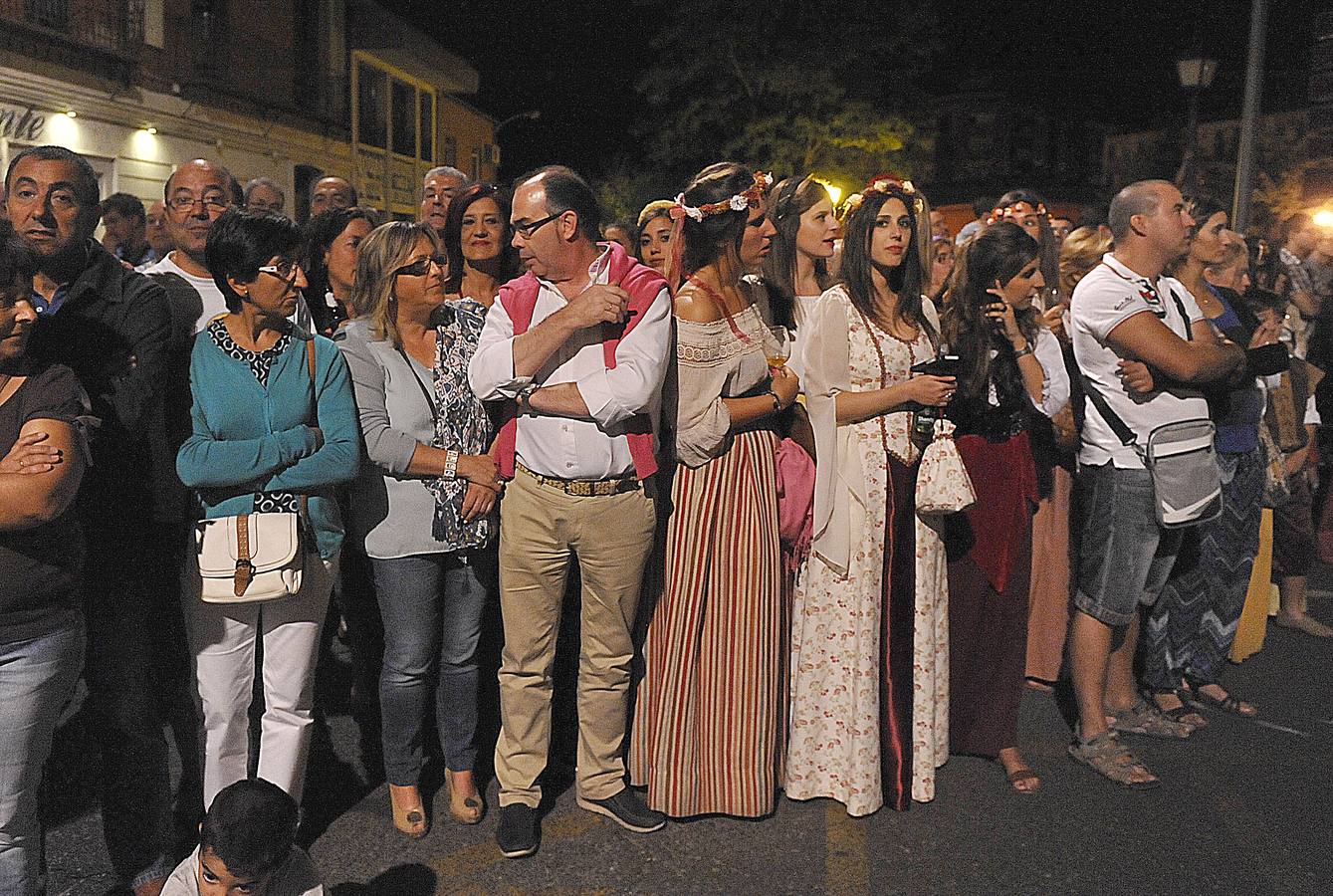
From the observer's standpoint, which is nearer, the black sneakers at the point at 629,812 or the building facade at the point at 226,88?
the black sneakers at the point at 629,812

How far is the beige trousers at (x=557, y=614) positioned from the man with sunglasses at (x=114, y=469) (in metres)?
1.11

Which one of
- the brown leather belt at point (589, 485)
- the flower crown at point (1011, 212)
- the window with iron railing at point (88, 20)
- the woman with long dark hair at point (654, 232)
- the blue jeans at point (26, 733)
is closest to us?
the blue jeans at point (26, 733)

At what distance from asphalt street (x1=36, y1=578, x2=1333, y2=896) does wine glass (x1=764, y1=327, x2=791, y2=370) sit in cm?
166

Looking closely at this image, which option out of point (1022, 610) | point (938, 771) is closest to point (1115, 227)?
point (1022, 610)

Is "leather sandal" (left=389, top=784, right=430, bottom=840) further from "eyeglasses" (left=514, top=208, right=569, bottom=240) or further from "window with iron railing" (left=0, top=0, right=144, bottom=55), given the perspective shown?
"window with iron railing" (left=0, top=0, right=144, bottom=55)

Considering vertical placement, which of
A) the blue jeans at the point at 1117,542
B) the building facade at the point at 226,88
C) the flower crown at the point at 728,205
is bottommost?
the blue jeans at the point at 1117,542

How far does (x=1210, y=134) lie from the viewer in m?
54.3

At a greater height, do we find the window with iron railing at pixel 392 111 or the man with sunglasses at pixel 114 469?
the window with iron railing at pixel 392 111

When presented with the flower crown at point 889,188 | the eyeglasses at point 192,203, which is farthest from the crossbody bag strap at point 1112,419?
the eyeglasses at point 192,203

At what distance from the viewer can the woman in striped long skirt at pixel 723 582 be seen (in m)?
3.86

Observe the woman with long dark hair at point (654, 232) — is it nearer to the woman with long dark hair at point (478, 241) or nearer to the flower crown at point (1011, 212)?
the woman with long dark hair at point (478, 241)

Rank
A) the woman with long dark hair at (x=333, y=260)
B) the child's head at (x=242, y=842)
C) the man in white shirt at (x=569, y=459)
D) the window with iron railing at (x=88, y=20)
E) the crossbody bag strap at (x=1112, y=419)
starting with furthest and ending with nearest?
1. the window with iron railing at (x=88, y=20)
2. the woman with long dark hair at (x=333, y=260)
3. the crossbody bag strap at (x=1112, y=419)
4. the man in white shirt at (x=569, y=459)
5. the child's head at (x=242, y=842)

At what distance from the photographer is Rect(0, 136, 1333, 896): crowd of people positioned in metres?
3.19

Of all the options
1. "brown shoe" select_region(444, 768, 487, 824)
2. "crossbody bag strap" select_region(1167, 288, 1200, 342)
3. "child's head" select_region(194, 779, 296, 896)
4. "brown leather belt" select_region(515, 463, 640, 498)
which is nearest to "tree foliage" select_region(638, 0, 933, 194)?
"crossbody bag strap" select_region(1167, 288, 1200, 342)
